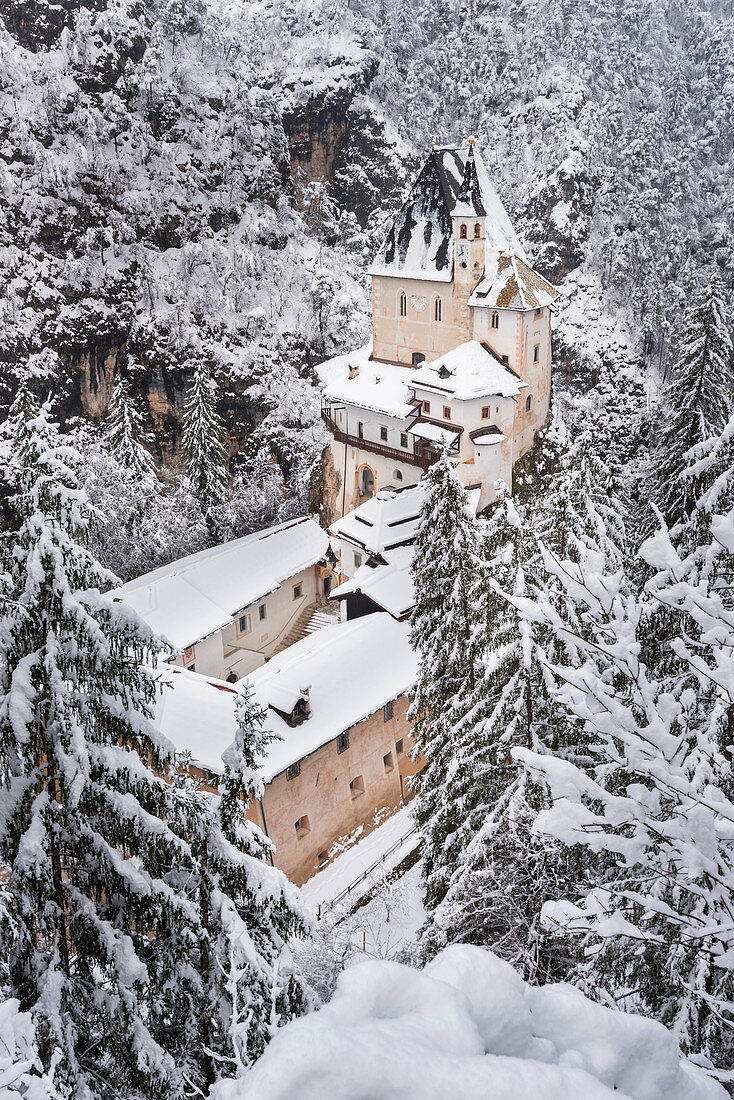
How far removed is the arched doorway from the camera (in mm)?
42875

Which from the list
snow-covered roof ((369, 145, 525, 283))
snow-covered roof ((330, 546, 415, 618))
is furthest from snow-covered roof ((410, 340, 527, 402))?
snow-covered roof ((330, 546, 415, 618))

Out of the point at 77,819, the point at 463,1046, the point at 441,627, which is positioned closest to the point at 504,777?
the point at 441,627

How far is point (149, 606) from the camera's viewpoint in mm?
30641

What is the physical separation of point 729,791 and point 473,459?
106 feet

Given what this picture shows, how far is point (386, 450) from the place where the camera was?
131 feet

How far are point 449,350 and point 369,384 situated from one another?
4656 mm

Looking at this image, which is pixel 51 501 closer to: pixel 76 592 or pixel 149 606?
pixel 76 592

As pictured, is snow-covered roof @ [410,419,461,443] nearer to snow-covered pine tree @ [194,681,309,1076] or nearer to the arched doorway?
the arched doorway

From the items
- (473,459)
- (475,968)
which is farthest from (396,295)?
(475,968)

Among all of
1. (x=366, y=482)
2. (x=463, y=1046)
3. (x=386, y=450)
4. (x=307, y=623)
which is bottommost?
(x=307, y=623)

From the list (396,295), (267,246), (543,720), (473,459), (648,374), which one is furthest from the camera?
(267,246)

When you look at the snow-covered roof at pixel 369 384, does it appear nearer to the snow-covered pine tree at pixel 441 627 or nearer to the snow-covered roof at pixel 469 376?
the snow-covered roof at pixel 469 376

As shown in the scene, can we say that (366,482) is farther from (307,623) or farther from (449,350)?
(307,623)

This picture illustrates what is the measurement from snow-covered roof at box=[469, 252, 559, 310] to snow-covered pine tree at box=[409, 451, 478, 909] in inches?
856
